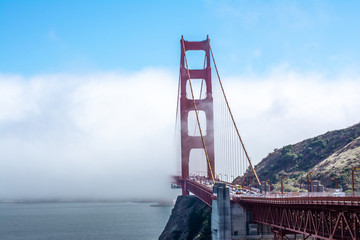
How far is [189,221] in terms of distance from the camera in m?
71.8

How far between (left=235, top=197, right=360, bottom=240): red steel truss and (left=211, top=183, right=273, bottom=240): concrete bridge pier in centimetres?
431

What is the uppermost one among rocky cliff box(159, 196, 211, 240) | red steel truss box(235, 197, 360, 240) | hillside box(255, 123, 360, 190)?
hillside box(255, 123, 360, 190)

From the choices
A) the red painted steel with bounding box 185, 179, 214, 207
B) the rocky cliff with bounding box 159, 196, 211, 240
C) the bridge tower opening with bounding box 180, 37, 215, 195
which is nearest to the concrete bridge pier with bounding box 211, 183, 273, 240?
the red painted steel with bounding box 185, 179, 214, 207

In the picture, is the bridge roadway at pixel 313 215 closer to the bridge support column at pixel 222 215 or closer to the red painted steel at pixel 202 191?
the bridge support column at pixel 222 215

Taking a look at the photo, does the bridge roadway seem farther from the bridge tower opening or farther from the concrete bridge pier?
the bridge tower opening

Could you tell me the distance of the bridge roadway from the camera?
27803mm

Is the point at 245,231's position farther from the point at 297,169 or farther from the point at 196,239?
the point at 297,169

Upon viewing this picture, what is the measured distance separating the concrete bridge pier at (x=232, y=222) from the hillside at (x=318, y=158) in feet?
119

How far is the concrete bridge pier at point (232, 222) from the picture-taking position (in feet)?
153

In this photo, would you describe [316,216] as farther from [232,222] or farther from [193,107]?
[193,107]

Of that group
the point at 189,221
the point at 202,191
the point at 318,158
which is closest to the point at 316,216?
the point at 202,191

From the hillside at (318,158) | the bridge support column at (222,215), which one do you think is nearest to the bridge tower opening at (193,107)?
the hillside at (318,158)

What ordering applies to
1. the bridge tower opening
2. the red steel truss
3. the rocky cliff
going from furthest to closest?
the bridge tower opening → the rocky cliff → the red steel truss

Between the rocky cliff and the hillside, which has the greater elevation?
the hillside
